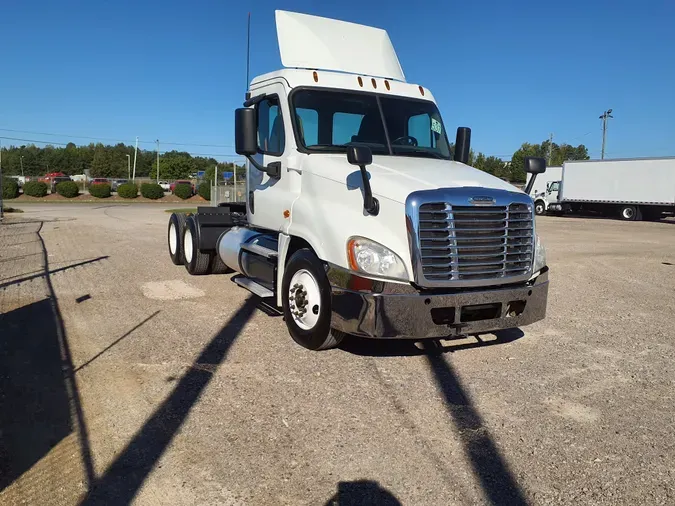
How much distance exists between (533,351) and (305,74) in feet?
12.6

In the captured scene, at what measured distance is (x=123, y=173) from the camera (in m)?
106

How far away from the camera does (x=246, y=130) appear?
18.9 feet

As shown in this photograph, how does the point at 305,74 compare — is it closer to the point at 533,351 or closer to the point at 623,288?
the point at 533,351

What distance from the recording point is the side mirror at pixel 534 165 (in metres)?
6.11

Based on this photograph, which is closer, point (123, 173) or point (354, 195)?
point (354, 195)

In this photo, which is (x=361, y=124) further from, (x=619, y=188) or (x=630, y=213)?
(x=630, y=213)

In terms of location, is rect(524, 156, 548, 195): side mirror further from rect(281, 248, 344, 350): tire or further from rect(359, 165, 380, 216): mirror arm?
rect(281, 248, 344, 350): tire

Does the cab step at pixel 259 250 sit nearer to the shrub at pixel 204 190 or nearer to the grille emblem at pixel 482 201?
the grille emblem at pixel 482 201

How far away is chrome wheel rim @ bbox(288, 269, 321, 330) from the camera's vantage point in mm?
5176

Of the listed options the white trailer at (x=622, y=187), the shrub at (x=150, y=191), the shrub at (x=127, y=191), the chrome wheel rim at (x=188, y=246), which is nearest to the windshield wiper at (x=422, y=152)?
the chrome wheel rim at (x=188, y=246)

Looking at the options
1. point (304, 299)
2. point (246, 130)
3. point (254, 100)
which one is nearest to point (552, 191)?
point (254, 100)

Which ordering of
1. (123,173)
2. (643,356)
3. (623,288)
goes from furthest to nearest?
(123,173)
(623,288)
(643,356)

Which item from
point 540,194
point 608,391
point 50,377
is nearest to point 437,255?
point 608,391

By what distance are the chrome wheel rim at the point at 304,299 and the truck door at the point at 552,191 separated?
33571 mm
